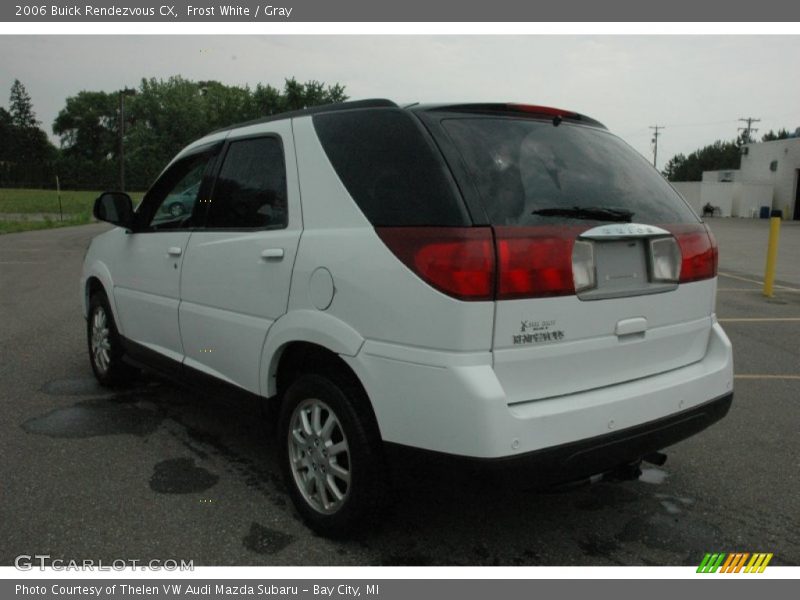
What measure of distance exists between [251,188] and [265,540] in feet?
5.55

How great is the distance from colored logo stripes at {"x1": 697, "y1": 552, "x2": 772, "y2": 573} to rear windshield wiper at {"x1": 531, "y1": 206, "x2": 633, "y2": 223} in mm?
1427

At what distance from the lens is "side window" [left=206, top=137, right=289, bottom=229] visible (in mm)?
3309

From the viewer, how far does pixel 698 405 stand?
299cm

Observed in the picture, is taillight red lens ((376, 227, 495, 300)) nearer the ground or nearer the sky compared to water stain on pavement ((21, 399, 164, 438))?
nearer the sky

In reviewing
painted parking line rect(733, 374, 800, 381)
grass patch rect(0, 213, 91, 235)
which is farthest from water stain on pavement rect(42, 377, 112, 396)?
grass patch rect(0, 213, 91, 235)

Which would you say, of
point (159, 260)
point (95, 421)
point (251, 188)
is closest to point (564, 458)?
point (251, 188)

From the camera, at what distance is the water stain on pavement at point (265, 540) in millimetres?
2922

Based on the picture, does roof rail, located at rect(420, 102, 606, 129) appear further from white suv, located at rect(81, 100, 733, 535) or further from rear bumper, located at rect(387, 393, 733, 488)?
rear bumper, located at rect(387, 393, 733, 488)

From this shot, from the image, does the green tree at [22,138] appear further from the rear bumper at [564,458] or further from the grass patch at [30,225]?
the rear bumper at [564,458]

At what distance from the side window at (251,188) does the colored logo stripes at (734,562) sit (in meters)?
2.29

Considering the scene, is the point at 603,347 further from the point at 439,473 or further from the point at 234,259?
the point at 234,259

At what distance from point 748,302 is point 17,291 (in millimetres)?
10571

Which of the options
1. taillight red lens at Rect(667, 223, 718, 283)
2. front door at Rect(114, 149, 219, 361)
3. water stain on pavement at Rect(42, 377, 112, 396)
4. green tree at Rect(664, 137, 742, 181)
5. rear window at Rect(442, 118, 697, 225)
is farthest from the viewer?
green tree at Rect(664, 137, 742, 181)

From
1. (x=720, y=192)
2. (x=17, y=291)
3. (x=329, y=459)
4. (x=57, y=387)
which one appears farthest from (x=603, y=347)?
(x=720, y=192)
